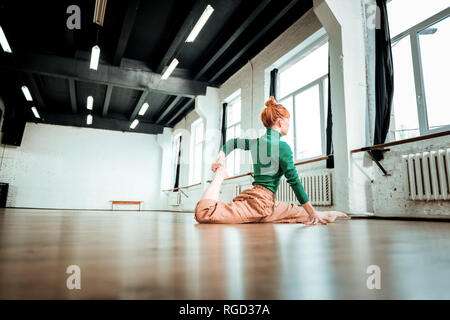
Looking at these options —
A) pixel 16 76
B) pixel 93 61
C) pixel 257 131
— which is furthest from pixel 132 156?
pixel 257 131

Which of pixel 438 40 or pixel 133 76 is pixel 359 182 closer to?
pixel 438 40

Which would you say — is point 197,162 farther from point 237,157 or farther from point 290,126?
point 290,126

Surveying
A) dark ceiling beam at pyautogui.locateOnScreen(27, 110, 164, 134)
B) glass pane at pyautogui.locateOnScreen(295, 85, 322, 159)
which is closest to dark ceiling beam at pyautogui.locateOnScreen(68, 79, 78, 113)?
dark ceiling beam at pyautogui.locateOnScreen(27, 110, 164, 134)

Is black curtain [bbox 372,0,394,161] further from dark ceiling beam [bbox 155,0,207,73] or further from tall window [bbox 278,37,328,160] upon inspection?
dark ceiling beam [bbox 155,0,207,73]

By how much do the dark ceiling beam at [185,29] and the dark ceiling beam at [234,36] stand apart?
814 mm

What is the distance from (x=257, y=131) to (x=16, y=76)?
21.8 feet

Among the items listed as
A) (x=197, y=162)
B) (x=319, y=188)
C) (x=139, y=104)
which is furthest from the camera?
(x=197, y=162)

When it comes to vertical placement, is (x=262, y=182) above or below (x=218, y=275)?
above

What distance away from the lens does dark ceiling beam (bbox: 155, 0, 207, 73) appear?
15.5 ft

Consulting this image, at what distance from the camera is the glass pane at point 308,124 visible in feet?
16.1

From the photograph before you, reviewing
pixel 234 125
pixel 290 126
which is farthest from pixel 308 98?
pixel 234 125

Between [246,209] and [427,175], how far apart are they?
209 centimetres

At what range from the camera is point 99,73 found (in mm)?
6895

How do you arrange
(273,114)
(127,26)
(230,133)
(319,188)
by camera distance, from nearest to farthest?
1. (273,114)
2. (319,188)
3. (127,26)
4. (230,133)
